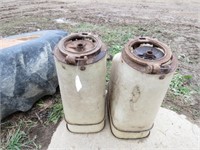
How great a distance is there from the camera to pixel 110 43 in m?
3.58

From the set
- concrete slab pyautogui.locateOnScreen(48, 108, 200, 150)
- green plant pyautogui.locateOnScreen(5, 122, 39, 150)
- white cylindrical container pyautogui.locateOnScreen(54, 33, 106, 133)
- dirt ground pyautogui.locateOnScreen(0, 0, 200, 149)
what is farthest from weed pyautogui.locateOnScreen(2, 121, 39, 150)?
dirt ground pyautogui.locateOnScreen(0, 0, 200, 149)

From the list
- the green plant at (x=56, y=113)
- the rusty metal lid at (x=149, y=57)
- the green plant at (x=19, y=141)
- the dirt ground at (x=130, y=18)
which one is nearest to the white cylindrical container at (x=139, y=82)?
the rusty metal lid at (x=149, y=57)

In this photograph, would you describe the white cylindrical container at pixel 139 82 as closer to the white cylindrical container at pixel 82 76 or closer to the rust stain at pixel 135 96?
the rust stain at pixel 135 96

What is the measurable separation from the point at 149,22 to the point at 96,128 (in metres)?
3.03

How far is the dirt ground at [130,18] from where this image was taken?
362 centimetres

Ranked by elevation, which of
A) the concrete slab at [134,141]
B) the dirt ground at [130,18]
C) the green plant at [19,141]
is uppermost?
the dirt ground at [130,18]

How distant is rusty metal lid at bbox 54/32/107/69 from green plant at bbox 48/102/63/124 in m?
0.94

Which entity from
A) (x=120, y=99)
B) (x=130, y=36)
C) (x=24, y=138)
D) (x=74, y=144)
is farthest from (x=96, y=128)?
(x=130, y=36)

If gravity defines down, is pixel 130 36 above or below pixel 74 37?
below

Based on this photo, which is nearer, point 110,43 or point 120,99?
point 120,99

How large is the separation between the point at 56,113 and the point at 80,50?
1019mm

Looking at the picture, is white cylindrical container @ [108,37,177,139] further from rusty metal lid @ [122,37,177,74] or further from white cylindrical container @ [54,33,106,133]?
white cylindrical container @ [54,33,106,133]

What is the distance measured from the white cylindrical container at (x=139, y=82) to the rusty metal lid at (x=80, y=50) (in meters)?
0.19

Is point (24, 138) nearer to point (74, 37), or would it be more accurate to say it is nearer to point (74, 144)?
point (74, 144)
